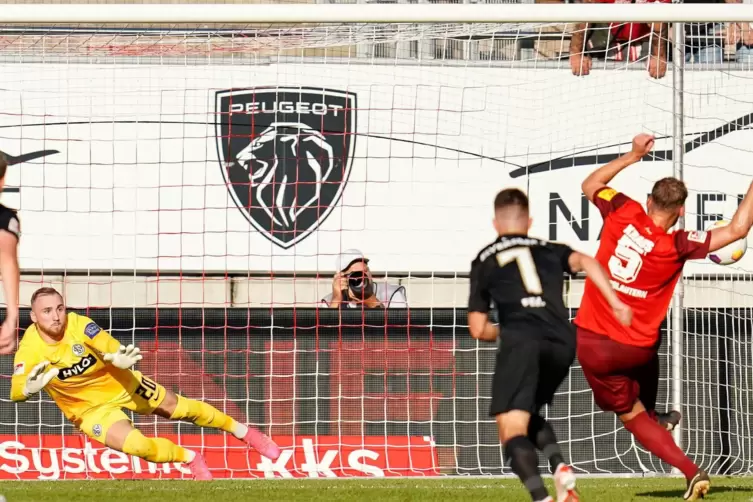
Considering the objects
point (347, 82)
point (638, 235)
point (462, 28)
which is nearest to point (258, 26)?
point (347, 82)

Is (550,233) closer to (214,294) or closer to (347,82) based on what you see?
(347,82)

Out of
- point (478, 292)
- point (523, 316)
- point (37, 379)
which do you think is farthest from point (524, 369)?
point (37, 379)

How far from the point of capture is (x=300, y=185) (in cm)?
1040

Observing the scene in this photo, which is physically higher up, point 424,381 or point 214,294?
point 214,294

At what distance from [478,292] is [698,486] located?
1.91m

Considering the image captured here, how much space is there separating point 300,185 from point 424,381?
1.84 m

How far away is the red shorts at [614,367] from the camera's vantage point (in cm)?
728

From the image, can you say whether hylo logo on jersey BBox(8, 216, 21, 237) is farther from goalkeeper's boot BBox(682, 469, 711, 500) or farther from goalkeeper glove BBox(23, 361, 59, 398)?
goalkeeper's boot BBox(682, 469, 711, 500)

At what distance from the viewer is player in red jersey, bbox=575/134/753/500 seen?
723 centimetres

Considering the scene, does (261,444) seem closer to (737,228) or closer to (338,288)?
(338,288)

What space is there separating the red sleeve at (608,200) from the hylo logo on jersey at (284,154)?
3.35 m

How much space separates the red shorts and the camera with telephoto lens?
2.88 metres

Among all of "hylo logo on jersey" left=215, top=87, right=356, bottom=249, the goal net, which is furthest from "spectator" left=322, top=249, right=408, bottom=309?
"hylo logo on jersey" left=215, top=87, right=356, bottom=249

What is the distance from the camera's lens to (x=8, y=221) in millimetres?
6051
